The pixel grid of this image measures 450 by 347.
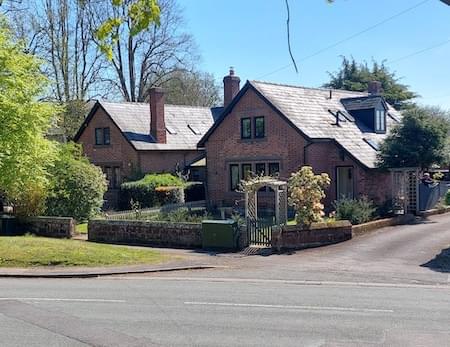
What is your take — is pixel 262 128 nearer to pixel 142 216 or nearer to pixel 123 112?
pixel 142 216

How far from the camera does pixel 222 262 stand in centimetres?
1836

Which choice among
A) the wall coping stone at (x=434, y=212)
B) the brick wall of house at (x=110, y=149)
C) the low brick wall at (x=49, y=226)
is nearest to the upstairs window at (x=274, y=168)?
the wall coping stone at (x=434, y=212)

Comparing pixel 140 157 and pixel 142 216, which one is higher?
pixel 140 157

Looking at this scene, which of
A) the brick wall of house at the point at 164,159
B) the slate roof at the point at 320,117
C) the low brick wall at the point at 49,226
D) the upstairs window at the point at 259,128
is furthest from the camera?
the brick wall of house at the point at 164,159

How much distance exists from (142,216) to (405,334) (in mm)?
20209

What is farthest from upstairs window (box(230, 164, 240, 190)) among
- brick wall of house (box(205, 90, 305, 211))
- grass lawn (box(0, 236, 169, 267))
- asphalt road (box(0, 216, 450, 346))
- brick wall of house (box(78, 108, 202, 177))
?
asphalt road (box(0, 216, 450, 346))

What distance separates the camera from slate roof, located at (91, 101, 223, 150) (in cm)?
3866

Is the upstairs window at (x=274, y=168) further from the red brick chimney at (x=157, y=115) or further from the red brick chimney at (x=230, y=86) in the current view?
the red brick chimney at (x=157, y=115)

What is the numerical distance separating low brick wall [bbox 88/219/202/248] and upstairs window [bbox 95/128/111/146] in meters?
16.3

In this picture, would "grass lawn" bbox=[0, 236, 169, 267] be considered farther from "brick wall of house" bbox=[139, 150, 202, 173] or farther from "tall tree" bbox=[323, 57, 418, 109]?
"tall tree" bbox=[323, 57, 418, 109]

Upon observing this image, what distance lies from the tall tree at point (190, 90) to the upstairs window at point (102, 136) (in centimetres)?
2070

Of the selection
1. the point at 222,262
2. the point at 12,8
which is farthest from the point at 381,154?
the point at 12,8

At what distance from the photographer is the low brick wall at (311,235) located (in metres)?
20.1

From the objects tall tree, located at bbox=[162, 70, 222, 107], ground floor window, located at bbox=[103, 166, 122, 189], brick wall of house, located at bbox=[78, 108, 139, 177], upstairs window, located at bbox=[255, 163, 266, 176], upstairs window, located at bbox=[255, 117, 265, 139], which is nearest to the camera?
upstairs window, located at bbox=[255, 117, 265, 139]
